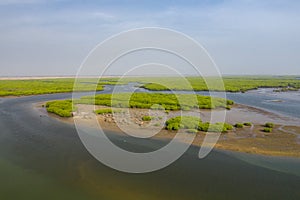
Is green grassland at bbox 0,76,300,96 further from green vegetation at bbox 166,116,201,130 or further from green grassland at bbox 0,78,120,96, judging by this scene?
green vegetation at bbox 166,116,201,130

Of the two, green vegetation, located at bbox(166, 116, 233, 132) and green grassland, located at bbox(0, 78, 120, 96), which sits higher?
green grassland, located at bbox(0, 78, 120, 96)

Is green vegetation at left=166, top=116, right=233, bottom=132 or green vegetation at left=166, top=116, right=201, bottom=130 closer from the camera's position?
green vegetation at left=166, top=116, right=233, bottom=132

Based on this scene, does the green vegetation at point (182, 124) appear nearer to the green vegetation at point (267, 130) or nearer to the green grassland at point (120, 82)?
the green vegetation at point (267, 130)

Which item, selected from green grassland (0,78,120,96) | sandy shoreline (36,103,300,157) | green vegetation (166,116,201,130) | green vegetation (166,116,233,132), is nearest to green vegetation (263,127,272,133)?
sandy shoreline (36,103,300,157)

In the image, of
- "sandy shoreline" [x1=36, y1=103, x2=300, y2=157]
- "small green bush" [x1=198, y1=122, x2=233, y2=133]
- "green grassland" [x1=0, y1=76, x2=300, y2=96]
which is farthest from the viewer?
"green grassland" [x1=0, y1=76, x2=300, y2=96]

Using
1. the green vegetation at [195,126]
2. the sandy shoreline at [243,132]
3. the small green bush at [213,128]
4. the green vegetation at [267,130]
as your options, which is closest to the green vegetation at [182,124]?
the green vegetation at [195,126]

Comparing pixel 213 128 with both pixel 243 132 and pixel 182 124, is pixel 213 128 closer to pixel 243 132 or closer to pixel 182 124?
pixel 243 132

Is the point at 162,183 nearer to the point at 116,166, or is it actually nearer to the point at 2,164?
the point at 116,166

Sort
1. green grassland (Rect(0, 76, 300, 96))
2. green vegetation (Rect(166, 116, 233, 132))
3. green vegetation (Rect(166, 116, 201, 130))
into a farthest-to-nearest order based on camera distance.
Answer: green grassland (Rect(0, 76, 300, 96)) < green vegetation (Rect(166, 116, 201, 130)) < green vegetation (Rect(166, 116, 233, 132))

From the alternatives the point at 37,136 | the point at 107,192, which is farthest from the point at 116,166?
the point at 37,136
